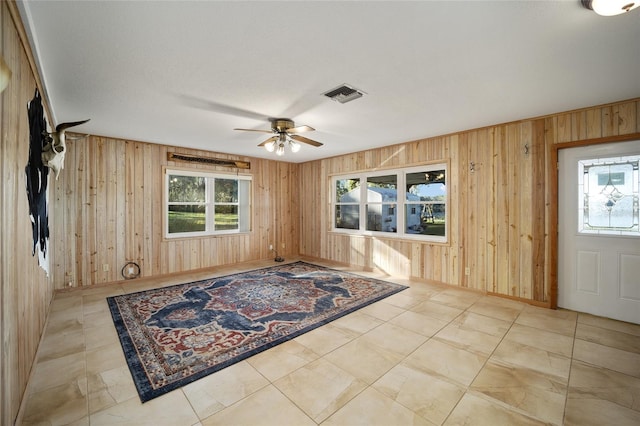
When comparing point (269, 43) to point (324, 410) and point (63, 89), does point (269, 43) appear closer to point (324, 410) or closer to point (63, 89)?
point (63, 89)

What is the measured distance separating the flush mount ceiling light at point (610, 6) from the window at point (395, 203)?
3.11 metres

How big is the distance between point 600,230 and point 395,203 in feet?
9.42

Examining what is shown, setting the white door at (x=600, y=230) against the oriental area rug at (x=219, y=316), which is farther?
the white door at (x=600, y=230)

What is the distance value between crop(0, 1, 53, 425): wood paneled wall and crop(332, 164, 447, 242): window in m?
4.98

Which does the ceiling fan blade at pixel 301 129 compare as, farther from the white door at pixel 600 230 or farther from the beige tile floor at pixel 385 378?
the white door at pixel 600 230

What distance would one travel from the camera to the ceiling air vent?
2.76 meters

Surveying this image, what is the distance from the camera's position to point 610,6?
5.21 feet

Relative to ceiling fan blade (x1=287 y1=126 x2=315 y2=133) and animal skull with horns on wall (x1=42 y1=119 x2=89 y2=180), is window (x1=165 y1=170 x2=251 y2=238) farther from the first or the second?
ceiling fan blade (x1=287 y1=126 x2=315 y2=133)

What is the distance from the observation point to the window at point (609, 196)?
10.4 ft

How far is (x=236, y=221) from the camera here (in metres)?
6.41

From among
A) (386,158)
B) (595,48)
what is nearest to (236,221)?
(386,158)

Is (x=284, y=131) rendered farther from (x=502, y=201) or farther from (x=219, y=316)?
(x=502, y=201)

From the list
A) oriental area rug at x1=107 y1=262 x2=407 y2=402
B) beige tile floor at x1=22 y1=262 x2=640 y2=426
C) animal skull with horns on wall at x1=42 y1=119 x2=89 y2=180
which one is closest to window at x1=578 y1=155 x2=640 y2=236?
beige tile floor at x1=22 y1=262 x2=640 y2=426

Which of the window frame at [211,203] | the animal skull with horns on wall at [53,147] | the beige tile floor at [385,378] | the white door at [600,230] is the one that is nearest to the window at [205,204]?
the window frame at [211,203]
